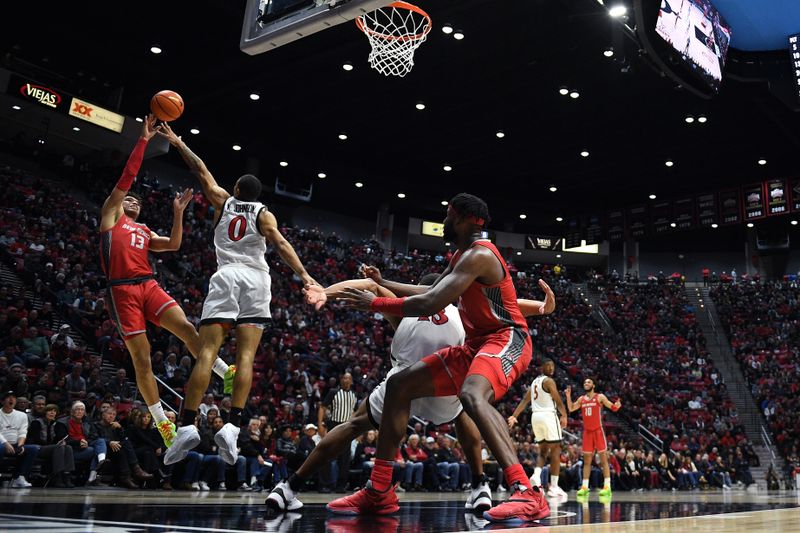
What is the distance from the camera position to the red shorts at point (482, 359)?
12.9 ft

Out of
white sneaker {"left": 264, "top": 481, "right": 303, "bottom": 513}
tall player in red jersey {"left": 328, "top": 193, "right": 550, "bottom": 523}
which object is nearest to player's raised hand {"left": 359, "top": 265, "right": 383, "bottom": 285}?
tall player in red jersey {"left": 328, "top": 193, "right": 550, "bottom": 523}

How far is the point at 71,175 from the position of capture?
65.6ft

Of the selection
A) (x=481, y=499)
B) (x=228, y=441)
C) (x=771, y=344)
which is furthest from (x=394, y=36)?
(x=771, y=344)

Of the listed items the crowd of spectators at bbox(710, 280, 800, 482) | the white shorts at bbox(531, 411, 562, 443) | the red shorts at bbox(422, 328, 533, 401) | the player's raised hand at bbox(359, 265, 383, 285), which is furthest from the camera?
the crowd of spectators at bbox(710, 280, 800, 482)

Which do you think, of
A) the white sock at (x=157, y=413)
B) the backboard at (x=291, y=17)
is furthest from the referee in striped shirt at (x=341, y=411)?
the backboard at (x=291, y=17)

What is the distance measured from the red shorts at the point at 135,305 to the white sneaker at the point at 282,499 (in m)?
1.63

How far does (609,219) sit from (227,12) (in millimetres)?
16970

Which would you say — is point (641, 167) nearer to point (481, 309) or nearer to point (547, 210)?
point (547, 210)

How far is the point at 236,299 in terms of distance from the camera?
462 centimetres

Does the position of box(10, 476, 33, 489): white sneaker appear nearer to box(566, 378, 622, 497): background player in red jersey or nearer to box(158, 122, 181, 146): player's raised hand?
box(158, 122, 181, 146): player's raised hand

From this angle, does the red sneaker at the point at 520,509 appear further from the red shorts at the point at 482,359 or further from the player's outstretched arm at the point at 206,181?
the player's outstretched arm at the point at 206,181

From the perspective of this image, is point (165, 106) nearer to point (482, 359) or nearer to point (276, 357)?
point (482, 359)

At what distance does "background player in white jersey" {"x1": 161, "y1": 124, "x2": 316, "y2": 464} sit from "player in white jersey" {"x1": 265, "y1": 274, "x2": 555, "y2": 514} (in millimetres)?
525

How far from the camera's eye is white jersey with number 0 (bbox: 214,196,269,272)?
15.5 feet
